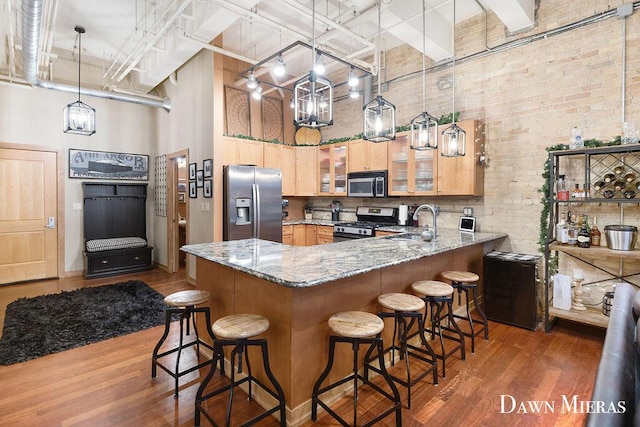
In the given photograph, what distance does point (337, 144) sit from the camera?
5.56 m

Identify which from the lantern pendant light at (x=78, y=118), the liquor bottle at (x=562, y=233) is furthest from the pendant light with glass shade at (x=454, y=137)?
the lantern pendant light at (x=78, y=118)

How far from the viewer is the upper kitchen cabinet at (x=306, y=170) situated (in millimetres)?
5902

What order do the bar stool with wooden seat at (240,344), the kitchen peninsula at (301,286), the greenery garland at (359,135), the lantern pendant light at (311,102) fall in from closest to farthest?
the bar stool with wooden seat at (240,344)
the kitchen peninsula at (301,286)
the lantern pendant light at (311,102)
the greenery garland at (359,135)

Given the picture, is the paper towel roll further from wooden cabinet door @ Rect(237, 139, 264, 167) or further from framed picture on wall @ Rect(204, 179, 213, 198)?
framed picture on wall @ Rect(204, 179, 213, 198)

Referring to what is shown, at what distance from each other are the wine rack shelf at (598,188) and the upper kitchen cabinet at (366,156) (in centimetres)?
214

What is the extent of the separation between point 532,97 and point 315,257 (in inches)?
129

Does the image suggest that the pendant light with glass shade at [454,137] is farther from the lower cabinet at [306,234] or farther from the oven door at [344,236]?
the lower cabinet at [306,234]

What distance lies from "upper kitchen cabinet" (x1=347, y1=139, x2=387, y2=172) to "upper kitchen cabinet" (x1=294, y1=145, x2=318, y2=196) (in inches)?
31.4

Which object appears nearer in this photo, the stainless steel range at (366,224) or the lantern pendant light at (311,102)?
the lantern pendant light at (311,102)

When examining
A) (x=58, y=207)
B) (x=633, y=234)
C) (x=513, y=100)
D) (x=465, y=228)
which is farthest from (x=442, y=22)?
(x=58, y=207)

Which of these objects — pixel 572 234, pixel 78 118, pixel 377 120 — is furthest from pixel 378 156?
pixel 78 118

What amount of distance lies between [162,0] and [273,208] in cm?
286

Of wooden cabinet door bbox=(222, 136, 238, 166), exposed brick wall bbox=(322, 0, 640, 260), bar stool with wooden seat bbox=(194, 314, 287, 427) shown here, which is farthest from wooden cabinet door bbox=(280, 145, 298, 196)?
bar stool with wooden seat bbox=(194, 314, 287, 427)

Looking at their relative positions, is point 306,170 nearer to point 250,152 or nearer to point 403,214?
point 250,152
